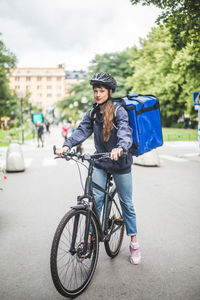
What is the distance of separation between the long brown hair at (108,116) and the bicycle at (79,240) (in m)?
0.30

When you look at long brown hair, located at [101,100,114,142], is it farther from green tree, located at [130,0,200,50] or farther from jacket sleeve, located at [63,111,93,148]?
green tree, located at [130,0,200,50]

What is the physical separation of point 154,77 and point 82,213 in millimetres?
38120

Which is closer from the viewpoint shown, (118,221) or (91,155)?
(91,155)

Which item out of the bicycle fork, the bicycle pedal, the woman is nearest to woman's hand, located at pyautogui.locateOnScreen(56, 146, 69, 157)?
the woman

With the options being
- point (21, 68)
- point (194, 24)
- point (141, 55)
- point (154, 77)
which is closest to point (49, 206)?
point (194, 24)

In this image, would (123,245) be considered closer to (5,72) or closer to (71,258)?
(71,258)

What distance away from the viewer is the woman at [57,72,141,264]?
3.11 metres

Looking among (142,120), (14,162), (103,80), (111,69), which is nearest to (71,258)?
(142,120)

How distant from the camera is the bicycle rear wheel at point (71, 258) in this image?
8.66ft

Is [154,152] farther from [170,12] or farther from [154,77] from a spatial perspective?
[154,77]

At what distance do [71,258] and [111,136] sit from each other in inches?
47.3

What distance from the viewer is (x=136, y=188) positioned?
759cm

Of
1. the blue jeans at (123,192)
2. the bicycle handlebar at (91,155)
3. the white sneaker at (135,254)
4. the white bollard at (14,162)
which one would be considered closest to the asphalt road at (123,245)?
the white sneaker at (135,254)

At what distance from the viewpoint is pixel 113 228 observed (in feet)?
11.7
